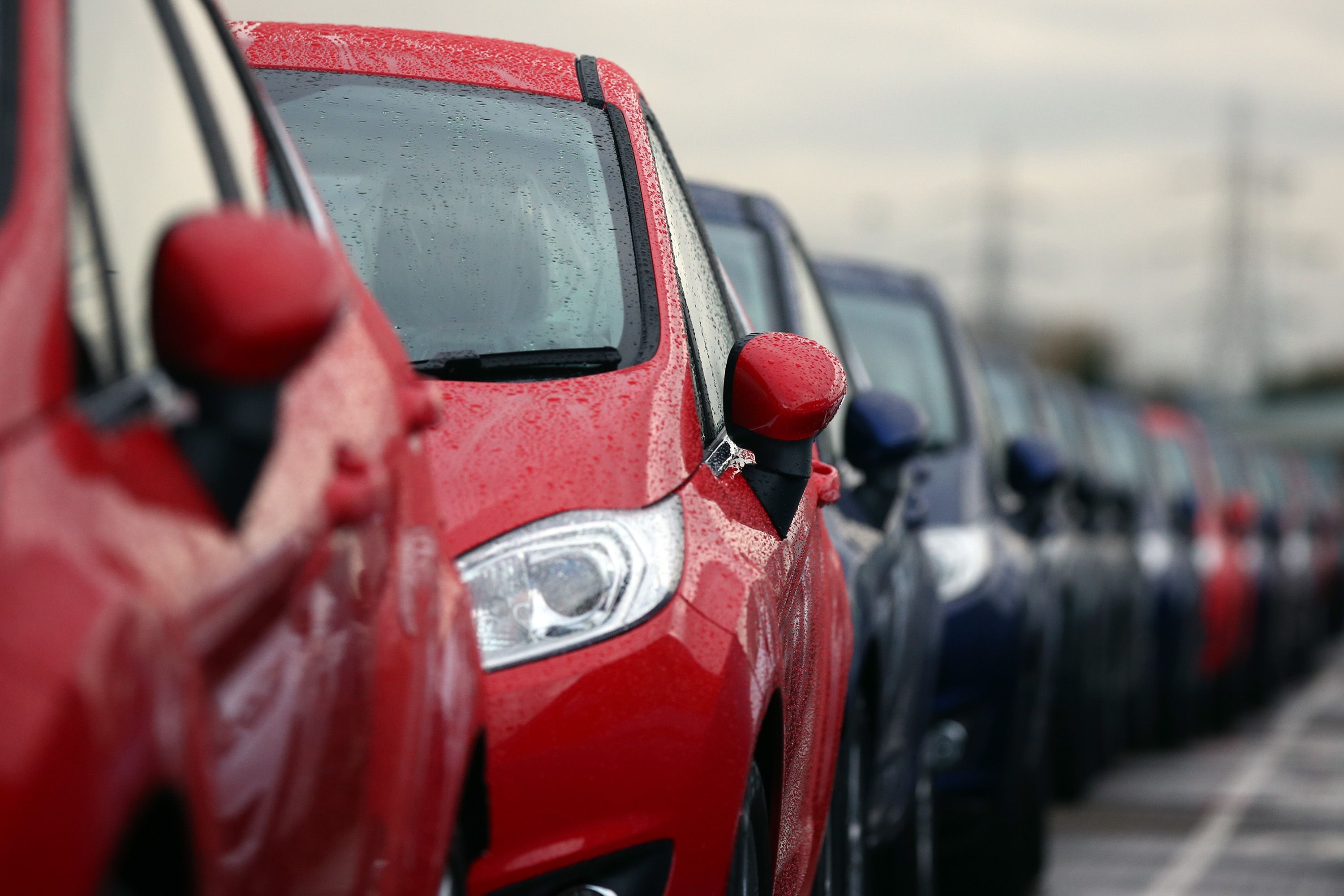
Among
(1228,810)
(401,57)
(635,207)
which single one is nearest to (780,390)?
(635,207)

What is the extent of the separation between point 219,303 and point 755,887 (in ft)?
7.64

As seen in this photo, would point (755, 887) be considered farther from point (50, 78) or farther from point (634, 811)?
point (50, 78)

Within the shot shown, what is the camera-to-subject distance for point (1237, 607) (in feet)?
65.3

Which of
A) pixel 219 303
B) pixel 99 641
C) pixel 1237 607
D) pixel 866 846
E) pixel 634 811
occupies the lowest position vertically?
pixel 1237 607

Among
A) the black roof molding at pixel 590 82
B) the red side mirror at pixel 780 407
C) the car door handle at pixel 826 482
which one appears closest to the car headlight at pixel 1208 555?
the car door handle at pixel 826 482

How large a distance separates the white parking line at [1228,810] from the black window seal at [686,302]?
170 inches

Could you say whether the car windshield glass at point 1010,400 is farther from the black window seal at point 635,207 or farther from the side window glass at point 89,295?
the side window glass at point 89,295

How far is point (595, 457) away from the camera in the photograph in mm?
3990

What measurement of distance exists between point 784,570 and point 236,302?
252 centimetres

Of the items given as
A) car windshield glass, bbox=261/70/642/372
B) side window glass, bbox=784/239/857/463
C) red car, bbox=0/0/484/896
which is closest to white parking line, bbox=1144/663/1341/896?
side window glass, bbox=784/239/857/463

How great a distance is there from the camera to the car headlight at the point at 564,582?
380cm

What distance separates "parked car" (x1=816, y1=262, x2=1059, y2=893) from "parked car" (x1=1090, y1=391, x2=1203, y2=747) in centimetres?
484

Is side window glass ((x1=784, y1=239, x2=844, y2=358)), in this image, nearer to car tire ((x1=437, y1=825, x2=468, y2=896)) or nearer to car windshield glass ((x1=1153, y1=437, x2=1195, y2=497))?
car tire ((x1=437, y1=825, x2=468, y2=896))

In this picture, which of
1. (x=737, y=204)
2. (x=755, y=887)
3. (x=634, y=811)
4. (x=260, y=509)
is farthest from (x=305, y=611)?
(x=737, y=204)
